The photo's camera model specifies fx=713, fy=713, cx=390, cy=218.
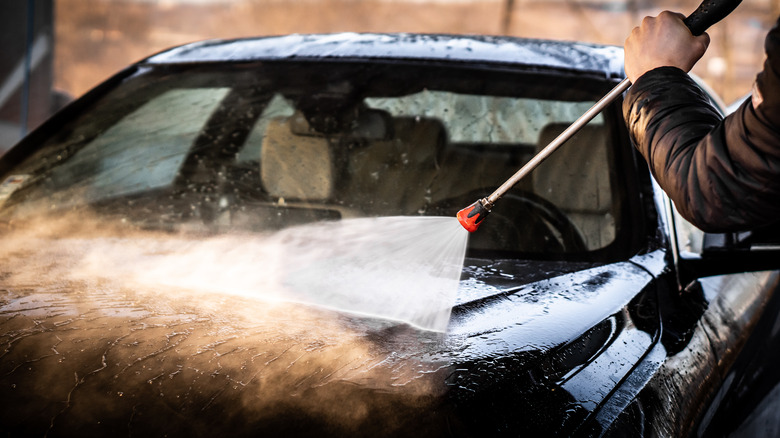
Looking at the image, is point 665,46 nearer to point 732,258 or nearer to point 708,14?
point 708,14

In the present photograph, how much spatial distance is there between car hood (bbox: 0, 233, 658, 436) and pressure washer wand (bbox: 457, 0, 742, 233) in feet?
0.52

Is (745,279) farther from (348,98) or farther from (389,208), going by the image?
(348,98)

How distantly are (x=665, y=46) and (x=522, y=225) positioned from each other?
2.34 feet

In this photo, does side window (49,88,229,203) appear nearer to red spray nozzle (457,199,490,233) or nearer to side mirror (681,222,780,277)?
red spray nozzle (457,199,490,233)

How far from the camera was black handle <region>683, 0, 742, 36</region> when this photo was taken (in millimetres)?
1257

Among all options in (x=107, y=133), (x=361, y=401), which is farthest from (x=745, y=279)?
(x=107, y=133)

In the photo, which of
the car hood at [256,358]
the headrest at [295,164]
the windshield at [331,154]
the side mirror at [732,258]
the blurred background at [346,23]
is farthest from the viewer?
the blurred background at [346,23]

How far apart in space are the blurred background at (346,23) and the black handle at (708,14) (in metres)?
15.8

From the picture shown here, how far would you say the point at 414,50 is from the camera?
2.28 metres

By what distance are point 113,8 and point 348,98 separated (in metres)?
19.6

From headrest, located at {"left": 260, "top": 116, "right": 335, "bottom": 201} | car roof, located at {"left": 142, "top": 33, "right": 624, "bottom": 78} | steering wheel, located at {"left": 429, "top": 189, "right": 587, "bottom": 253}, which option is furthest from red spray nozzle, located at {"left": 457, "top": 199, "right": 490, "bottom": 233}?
car roof, located at {"left": 142, "top": 33, "right": 624, "bottom": 78}

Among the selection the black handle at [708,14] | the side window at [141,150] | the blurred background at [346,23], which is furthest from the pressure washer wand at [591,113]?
the blurred background at [346,23]

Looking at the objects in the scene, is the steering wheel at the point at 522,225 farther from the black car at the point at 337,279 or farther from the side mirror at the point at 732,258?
the side mirror at the point at 732,258

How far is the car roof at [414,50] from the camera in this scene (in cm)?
216
